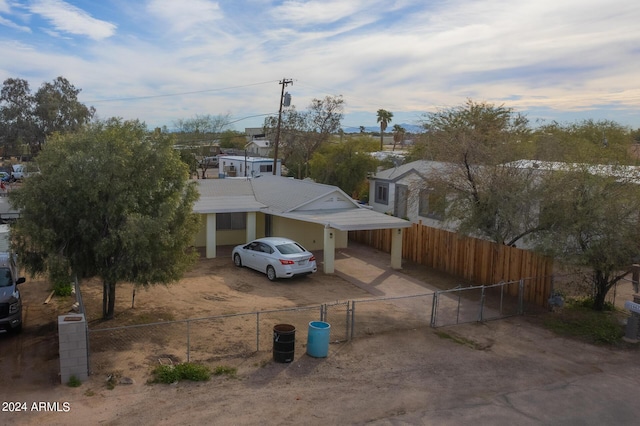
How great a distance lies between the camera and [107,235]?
12.6m

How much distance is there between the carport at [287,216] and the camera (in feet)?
70.0

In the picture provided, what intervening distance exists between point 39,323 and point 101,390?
207 inches

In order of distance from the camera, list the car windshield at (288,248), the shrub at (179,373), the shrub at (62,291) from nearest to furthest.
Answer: the shrub at (179,373)
the shrub at (62,291)
the car windshield at (288,248)

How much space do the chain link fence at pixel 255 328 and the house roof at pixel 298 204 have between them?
4822 millimetres

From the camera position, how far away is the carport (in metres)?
21.3

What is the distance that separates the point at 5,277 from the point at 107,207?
3.77 metres

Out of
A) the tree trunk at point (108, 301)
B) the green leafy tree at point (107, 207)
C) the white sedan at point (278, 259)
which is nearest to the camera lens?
the green leafy tree at point (107, 207)

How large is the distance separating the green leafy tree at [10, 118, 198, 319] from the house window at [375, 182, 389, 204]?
20841 millimetres

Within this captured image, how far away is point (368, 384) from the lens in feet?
34.8

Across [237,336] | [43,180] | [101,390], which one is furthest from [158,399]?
[43,180]

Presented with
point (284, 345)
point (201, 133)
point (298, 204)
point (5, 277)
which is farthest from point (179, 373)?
point (201, 133)

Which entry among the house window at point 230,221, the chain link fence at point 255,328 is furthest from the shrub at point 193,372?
the house window at point 230,221

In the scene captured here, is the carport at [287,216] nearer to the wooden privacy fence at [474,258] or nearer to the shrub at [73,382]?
the wooden privacy fence at [474,258]

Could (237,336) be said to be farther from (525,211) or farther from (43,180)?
(525,211)
